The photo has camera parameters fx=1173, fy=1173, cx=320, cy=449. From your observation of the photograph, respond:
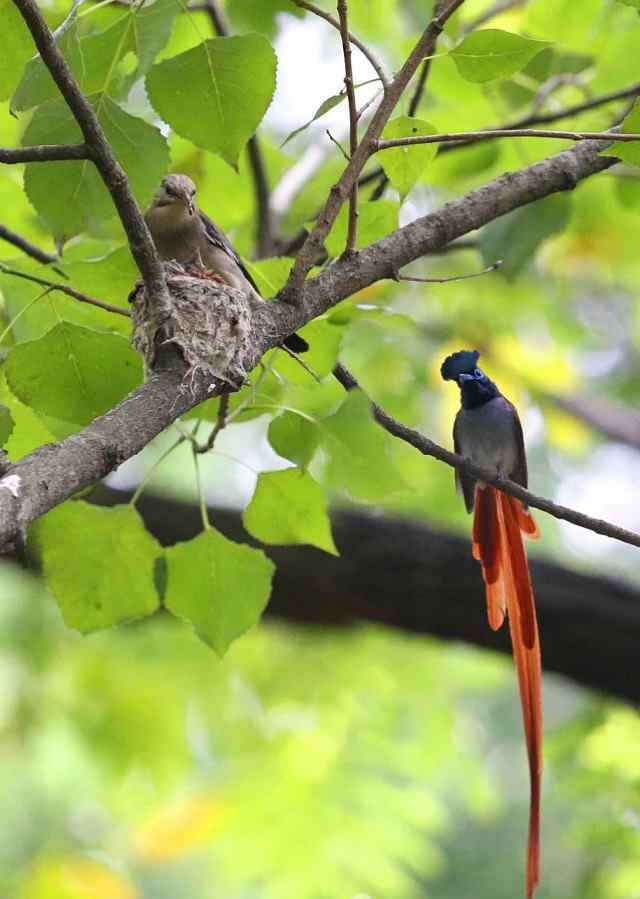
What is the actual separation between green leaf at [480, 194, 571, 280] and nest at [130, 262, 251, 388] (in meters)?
0.80

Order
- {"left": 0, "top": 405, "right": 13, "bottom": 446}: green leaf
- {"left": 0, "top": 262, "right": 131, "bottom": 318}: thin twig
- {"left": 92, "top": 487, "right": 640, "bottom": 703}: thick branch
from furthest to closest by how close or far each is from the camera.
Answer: {"left": 92, "top": 487, "right": 640, "bottom": 703}: thick branch, {"left": 0, "top": 262, "right": 131, "bottom": 318}: thin twig, {"left": 0, "top": 405, "right": 13, "bottom": 446}: green leaf

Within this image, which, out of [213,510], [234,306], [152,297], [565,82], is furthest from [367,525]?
[152,297]

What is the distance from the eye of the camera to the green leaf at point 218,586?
1.92m

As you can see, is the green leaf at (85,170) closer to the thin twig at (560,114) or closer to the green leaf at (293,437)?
the green leaf at (293,437)

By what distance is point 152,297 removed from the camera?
1655 millimetres

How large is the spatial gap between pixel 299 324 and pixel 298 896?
9.37ft

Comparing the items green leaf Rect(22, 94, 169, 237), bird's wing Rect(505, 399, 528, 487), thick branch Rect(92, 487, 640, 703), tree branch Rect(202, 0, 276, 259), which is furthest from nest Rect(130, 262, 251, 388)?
thick branch Rect(92, 487, 640, 703)

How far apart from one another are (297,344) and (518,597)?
0.59 m

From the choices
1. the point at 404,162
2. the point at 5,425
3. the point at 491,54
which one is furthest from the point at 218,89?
the point at 5,425

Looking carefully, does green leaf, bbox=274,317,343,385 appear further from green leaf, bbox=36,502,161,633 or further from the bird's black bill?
green leaf, bbox=36,502,161,633

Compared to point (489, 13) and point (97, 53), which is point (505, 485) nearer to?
point (97, 53)

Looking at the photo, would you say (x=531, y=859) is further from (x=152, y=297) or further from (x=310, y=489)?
(x=152, y=297)

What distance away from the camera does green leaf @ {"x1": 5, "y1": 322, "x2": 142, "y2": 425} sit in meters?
1.71

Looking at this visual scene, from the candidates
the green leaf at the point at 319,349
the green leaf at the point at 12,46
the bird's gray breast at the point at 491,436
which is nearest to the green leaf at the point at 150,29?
the green leaf at the point at 12,46
